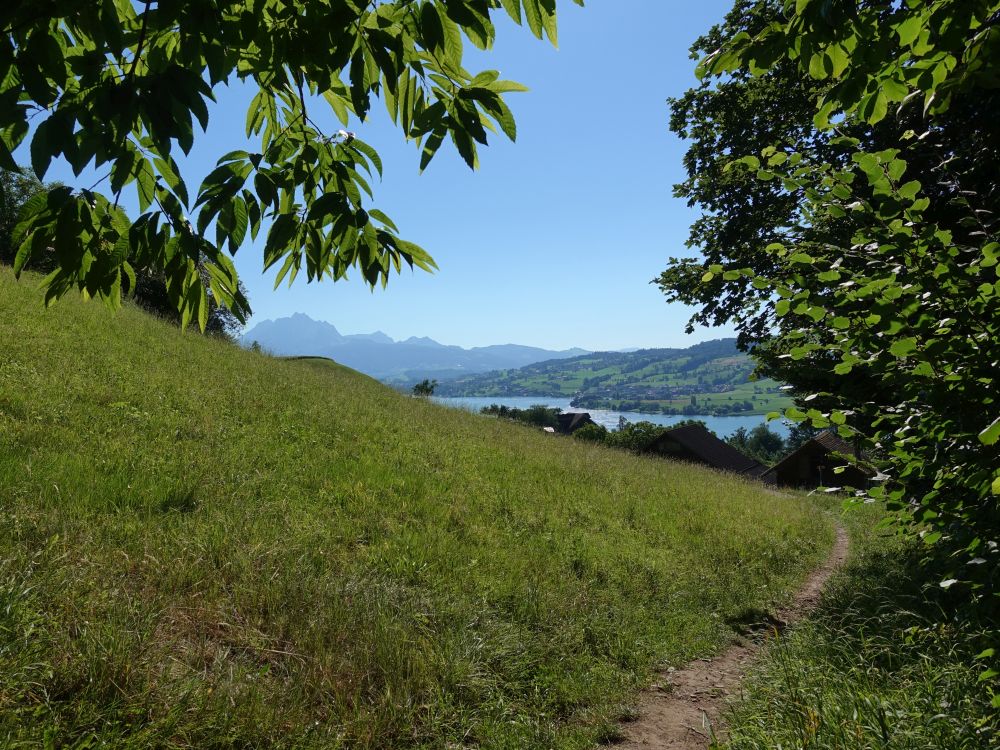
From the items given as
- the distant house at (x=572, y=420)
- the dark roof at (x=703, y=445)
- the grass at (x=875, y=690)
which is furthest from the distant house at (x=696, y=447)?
the grass at (x=875, y=690)

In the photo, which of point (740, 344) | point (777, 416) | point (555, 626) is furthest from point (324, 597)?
point (740, 344)

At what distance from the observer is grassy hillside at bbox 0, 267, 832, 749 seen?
11.7ft

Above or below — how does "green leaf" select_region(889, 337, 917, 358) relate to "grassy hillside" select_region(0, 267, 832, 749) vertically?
above

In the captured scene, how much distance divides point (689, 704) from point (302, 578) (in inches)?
154

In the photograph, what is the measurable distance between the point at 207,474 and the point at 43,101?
6355 millimetres

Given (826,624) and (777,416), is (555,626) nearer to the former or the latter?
(826,624)

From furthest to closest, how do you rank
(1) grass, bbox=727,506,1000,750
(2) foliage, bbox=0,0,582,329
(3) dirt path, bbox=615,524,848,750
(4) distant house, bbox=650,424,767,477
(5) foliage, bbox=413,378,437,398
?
(4) distant house, bbox=650,424,767,477
(5) foliage, bbox=413,378,437,398
(3) dirt path, bbox=615,524,848,750
(1) grass, bbox=727,506,1000,750
(2) foliage, bbox=0,0,582,329

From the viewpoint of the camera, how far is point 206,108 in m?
1.83

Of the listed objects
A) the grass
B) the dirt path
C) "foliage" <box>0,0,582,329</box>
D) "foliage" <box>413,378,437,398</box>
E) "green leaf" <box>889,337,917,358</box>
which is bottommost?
the dirt path

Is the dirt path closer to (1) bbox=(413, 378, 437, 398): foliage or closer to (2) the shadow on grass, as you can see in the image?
(2) the shadow on grass

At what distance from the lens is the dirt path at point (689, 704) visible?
14.6 feet

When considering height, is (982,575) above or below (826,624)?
above

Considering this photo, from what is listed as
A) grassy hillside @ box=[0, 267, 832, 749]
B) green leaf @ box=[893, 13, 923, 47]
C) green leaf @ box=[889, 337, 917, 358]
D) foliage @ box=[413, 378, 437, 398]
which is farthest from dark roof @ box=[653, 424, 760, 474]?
green leaf @ box=[893, 13, 923, 47]

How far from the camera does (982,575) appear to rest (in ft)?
8.24
